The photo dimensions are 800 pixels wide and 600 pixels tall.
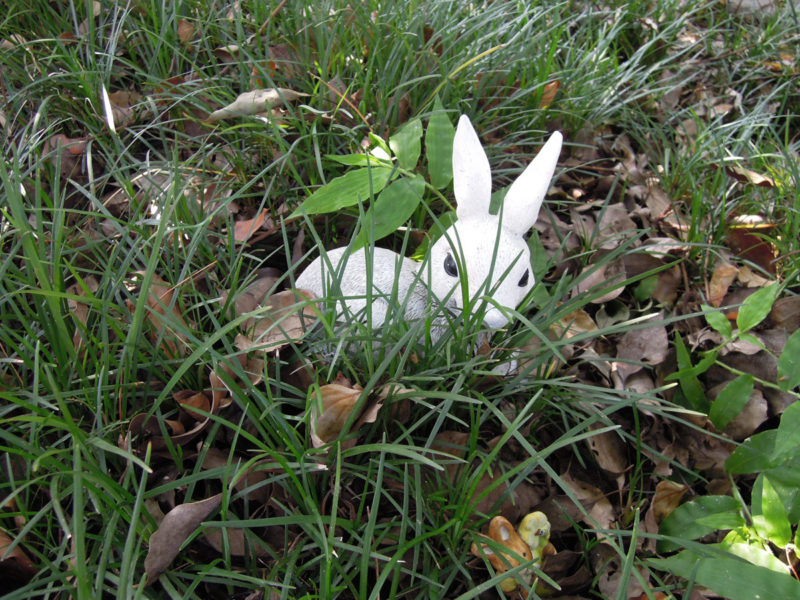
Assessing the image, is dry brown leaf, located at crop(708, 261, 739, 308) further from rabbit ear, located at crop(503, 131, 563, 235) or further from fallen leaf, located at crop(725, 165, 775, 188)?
rabbit ear, located at crop(503, 131, 563, 235)

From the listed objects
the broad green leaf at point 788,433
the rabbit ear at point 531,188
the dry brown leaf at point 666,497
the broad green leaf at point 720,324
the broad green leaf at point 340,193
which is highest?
the broad green leaf at point 340,193

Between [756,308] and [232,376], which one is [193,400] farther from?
[756,308]

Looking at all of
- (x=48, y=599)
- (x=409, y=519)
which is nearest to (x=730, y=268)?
(x=409, y=519)

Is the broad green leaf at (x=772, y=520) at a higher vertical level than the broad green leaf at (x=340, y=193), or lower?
lower

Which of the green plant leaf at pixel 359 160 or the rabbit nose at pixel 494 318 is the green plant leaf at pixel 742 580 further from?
the green plant leaf at pixel 359 160

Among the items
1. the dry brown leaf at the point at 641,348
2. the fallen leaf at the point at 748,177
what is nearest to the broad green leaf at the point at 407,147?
the dry brown leaf at the point at 641,348

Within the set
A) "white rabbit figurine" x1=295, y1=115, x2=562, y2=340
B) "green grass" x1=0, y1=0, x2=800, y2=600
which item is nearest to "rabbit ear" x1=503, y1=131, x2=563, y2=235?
"white rabbit figurine" x1=295, y1=115, x2=562, y2=340

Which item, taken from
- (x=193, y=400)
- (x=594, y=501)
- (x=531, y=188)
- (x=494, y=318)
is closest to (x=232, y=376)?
(x=193, y=400)
